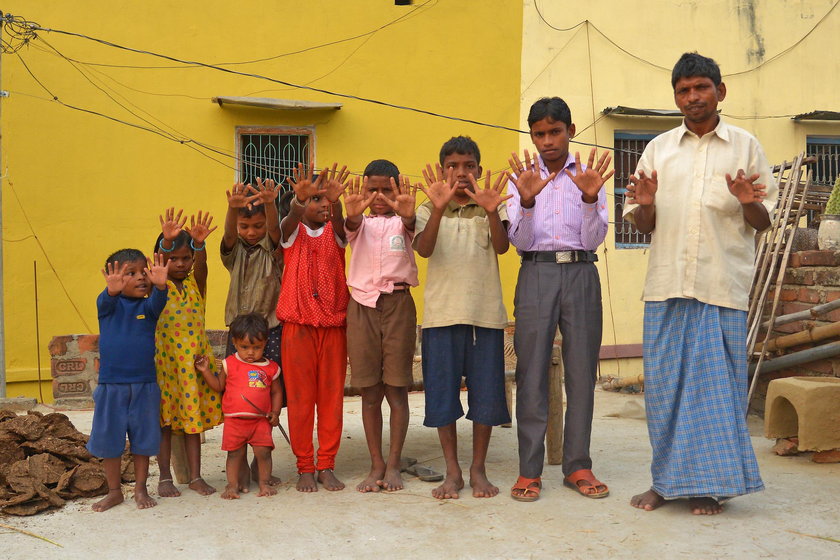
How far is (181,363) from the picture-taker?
4.21m

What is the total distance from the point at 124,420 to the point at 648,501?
2.45m

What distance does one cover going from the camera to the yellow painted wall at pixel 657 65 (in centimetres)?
945

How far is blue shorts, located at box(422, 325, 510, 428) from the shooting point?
4094 mm

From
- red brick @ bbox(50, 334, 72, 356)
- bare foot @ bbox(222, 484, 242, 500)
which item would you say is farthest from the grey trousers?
red brick @ bbox(50, 334, 72, 356)

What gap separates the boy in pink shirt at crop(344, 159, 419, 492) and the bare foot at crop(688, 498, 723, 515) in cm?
141

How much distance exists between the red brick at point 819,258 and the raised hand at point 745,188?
242cm

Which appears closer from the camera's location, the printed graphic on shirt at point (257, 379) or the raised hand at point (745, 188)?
the raised hand at point (745, 188)

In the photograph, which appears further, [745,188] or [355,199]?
[355,199]

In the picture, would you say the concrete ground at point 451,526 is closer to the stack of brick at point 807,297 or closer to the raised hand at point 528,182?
the stack of brick at point 807,297

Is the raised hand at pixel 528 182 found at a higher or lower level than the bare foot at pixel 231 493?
higher

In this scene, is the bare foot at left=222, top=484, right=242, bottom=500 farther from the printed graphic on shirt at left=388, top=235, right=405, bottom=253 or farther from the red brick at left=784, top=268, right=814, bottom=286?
the red brick at left=784, top=268, right=814, bottom=286

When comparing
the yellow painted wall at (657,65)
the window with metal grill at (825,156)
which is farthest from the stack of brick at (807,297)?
the window with metal grill at (825,156)

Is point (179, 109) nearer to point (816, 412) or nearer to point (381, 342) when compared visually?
point (381, 342)

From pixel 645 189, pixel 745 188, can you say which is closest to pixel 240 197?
pixel 645 189
